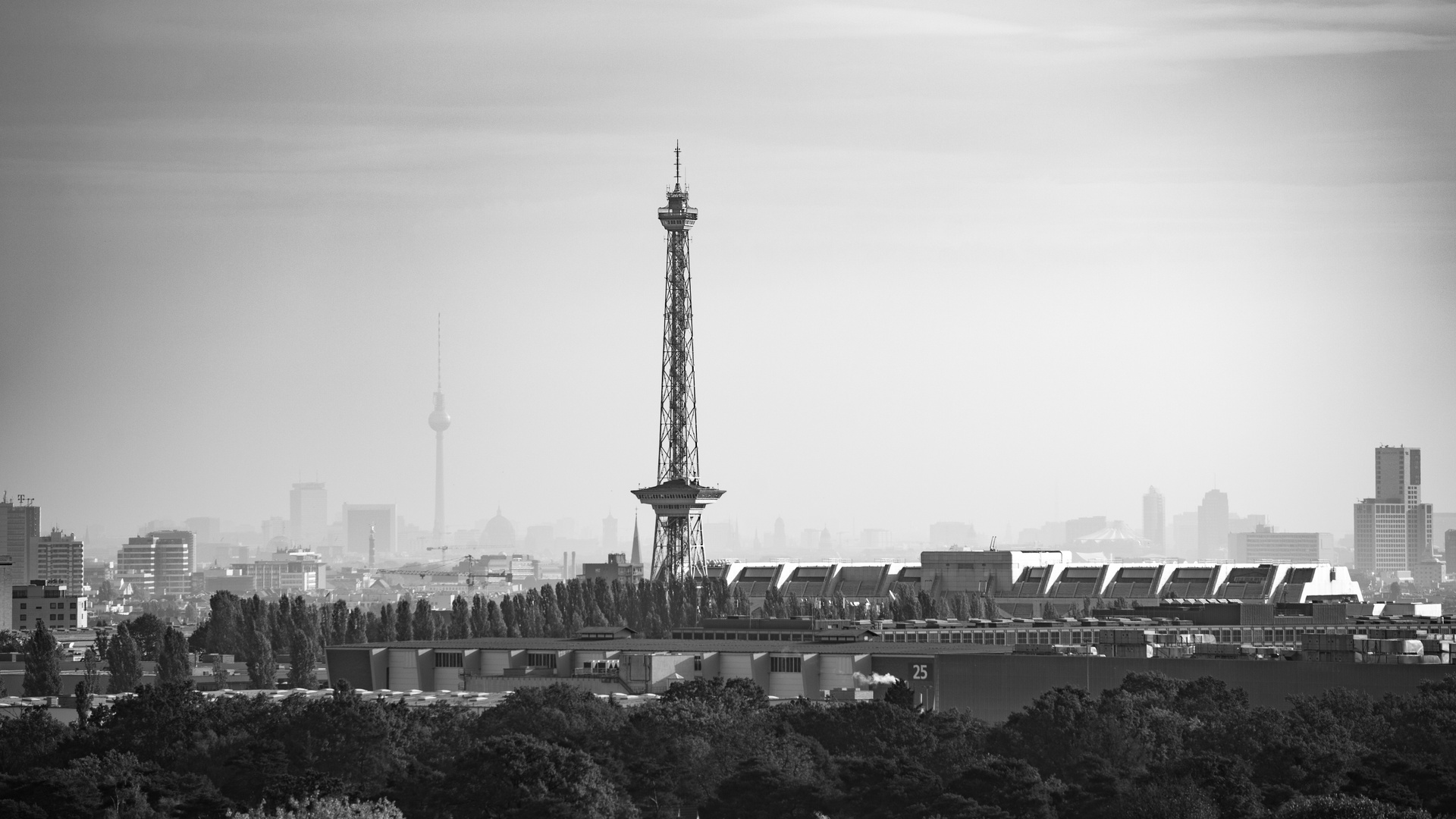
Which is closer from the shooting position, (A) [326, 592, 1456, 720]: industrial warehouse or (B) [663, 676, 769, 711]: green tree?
(B) [663, 676, 769, 711]: green tree

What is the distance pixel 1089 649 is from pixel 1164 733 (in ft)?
81.7

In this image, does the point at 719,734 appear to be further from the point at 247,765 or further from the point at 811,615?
the point at 811,615

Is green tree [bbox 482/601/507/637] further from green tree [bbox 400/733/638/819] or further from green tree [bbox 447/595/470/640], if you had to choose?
green tree [bbox 400/733/638/819]

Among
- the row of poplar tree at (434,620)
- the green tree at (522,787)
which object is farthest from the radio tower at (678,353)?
the green tree at (522,787)

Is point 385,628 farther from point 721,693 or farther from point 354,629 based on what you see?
point 721,693

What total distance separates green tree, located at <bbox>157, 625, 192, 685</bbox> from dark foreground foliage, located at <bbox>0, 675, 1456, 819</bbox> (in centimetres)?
2560

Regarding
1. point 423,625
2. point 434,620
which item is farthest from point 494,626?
point 423,625

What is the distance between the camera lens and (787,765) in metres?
68.4

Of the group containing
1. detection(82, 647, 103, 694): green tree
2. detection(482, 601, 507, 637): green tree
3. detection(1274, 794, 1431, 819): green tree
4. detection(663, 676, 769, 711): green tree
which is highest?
detection(482, 601, 507, 637): green tree

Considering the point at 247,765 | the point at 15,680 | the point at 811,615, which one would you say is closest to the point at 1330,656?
the point at 247,765

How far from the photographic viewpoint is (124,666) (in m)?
113

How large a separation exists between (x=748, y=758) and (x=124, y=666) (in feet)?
171

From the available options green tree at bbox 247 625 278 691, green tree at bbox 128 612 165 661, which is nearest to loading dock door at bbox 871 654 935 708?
green tree at bbox 247 625 278 691

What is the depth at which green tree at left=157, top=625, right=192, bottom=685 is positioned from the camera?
111250 millimetres
